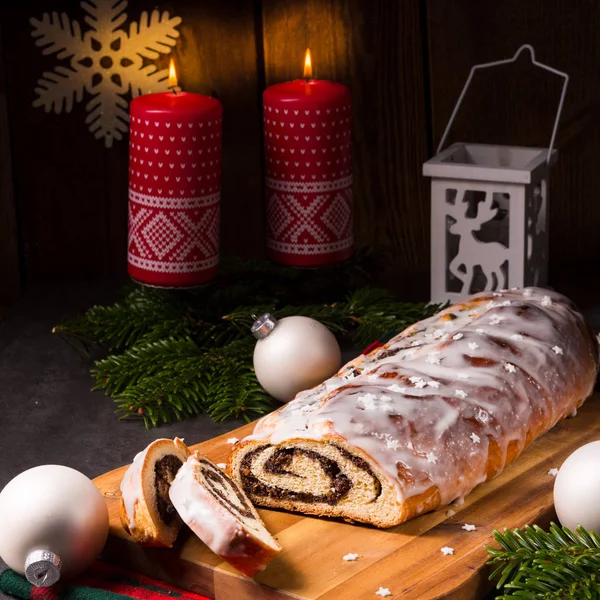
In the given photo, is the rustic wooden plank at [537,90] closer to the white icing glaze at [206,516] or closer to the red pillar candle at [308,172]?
the red pillar candle at [308,172]

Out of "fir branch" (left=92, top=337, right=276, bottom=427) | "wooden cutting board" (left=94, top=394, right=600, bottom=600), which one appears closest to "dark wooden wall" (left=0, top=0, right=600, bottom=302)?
"fir branch" (left=92, top=337, right=276, bottom=427)

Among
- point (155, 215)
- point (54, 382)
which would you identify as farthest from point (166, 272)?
point (54, 382)

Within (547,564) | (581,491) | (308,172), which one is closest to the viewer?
(547,564)

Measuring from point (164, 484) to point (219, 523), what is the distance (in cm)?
17

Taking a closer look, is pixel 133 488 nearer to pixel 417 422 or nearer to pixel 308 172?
pixel 417 422

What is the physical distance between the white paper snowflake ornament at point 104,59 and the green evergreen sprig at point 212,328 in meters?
0.43

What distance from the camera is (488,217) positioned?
2246 millimetres

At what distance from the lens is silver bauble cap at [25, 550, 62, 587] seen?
4.72ft

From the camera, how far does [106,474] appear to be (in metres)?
1.72

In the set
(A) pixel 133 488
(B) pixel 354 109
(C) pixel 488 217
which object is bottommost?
(A) pixel 133 488

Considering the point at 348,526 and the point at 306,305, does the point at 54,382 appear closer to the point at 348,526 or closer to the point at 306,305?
the point at 306,305

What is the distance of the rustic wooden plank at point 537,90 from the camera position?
2.48m

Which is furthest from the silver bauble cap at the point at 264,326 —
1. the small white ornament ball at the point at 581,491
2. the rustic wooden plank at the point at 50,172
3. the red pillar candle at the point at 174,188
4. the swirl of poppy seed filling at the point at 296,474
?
the rustic wooden plank at the point at 50,172

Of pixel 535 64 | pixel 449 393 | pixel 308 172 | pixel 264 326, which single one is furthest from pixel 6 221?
pixel 449 393
